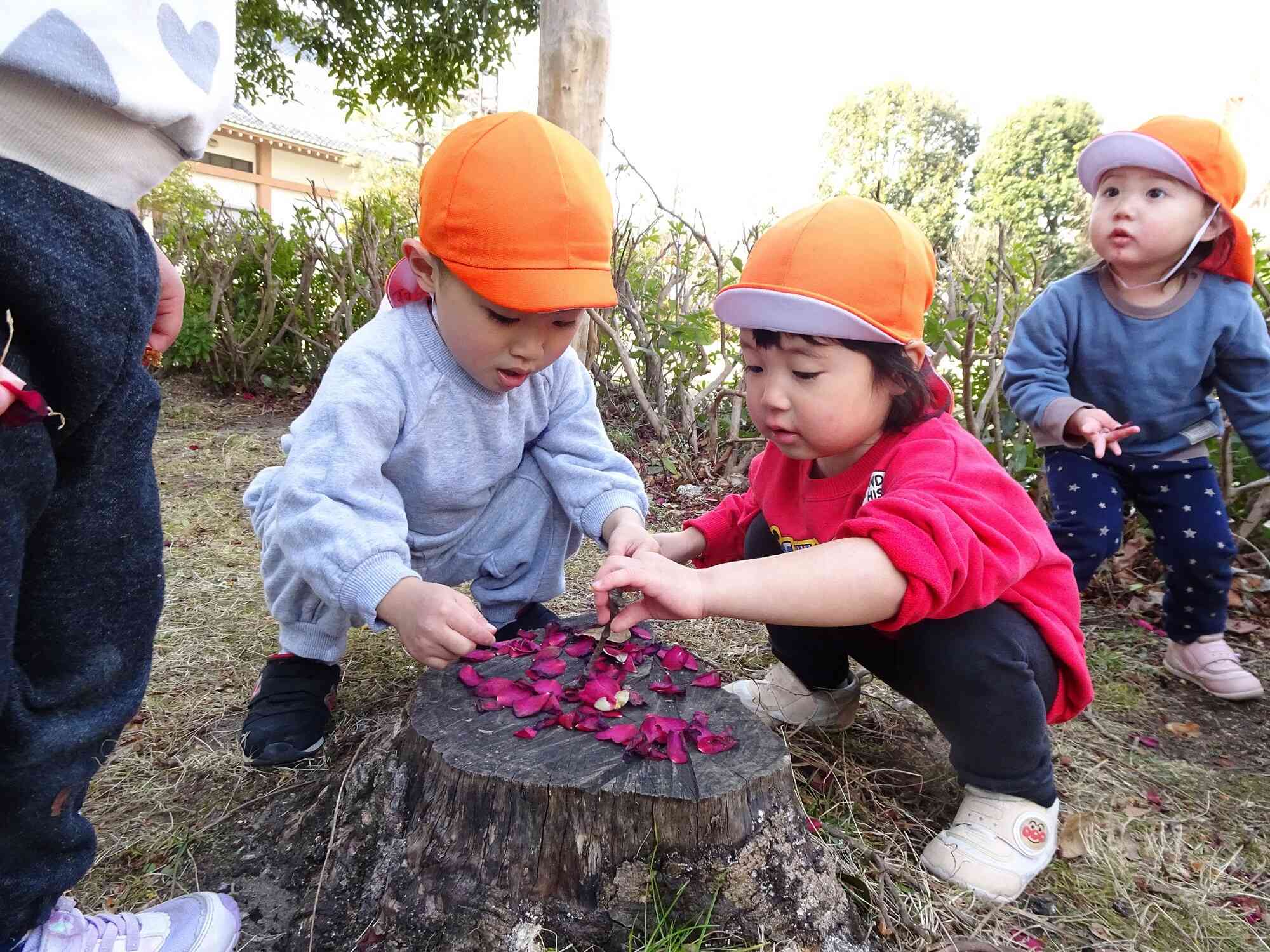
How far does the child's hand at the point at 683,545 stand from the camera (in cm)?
214

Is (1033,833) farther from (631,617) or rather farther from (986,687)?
(631,617)

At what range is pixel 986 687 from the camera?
1589 mm

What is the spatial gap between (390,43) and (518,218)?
676cm

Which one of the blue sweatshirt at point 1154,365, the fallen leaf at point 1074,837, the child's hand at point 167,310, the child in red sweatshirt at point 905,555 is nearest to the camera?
the child's hand at point 167,310

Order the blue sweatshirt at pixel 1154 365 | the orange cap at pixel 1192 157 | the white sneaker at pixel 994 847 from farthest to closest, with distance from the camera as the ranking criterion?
the blue sweatshirt at pixel 1154 365
the orange cap at pixel 1192 157
the white sneaker at pixel 994 847

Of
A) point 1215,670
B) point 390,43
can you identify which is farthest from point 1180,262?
point 390,43

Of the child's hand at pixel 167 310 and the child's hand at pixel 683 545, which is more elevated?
the child's hand at pixel 167 310

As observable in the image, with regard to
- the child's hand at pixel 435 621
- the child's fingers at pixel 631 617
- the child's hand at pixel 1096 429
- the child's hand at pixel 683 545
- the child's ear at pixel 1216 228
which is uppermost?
the child's ear at pixel 1216 228

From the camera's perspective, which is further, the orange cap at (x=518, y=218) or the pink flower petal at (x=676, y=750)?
the orange cap at (x=518, y=218)

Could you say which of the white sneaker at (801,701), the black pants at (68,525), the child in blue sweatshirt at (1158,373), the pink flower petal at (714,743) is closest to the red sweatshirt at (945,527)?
the pink flower petal at (714,743)

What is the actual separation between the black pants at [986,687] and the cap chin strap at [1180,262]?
1.57m

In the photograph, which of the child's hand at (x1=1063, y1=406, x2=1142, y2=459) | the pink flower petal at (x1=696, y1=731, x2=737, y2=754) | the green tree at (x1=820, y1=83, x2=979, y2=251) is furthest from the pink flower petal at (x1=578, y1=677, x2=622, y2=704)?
the green tree at (x1=820, y1=83, x2=979, y2=251)

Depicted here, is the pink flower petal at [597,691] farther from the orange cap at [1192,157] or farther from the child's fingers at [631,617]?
the orange cap at [1192,157]

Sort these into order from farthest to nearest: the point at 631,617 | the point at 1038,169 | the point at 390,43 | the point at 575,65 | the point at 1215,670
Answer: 1. the point at 1038,169
2. the point at 390,43
3. the point at 575,65
4. the point at 1215,670
5. the point at 631,617
